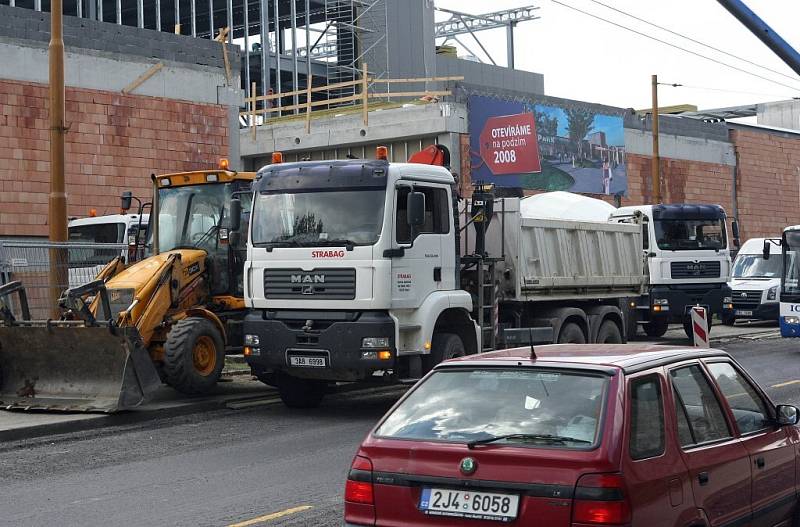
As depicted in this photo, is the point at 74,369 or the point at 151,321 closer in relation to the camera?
the point at 74,369

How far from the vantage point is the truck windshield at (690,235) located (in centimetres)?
2572

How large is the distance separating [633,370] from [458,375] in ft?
3.02

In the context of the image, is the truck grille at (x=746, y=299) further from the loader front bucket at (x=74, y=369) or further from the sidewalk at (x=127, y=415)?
the loader front bucket at (x=74, y=369)

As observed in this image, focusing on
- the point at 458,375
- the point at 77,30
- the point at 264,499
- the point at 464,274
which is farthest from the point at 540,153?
the point at 458,375

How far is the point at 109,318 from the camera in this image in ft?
44.9

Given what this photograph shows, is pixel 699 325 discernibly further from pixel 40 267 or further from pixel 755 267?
pixel 755 267

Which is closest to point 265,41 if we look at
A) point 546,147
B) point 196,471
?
point 546,147

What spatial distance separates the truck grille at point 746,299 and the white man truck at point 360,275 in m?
18.1

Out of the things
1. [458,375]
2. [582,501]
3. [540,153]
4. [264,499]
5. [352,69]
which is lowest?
[264,499]

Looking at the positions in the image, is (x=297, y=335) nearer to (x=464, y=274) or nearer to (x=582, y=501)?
(x=464, y=274)

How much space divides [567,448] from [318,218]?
8740 millimetres

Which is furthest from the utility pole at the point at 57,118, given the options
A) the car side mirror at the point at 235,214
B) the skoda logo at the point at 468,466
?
the skoda logo at the point at 468,466

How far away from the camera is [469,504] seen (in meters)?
5.17

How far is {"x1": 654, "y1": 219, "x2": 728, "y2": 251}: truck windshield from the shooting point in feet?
84.4
